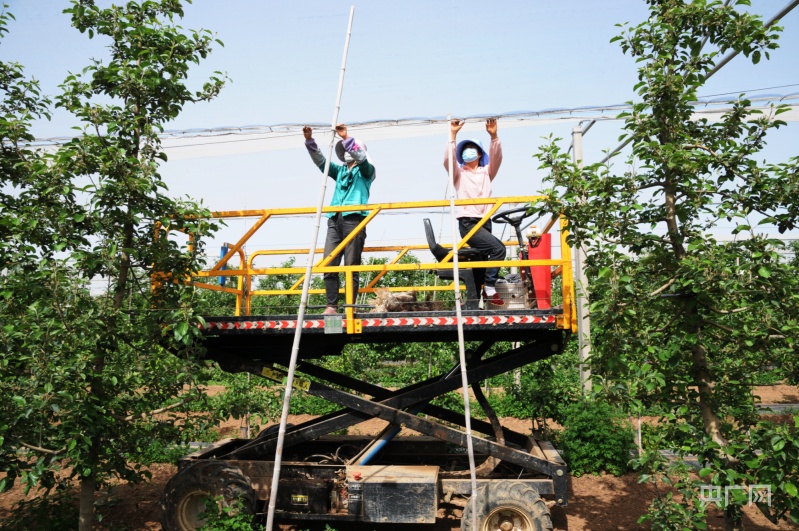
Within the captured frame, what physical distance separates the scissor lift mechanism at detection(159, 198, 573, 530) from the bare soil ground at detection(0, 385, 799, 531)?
2.43 ft

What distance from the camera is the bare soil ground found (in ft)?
23.3

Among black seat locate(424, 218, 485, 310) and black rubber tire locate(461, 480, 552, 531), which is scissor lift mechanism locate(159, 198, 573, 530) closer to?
black rubber tire locate(461, 480, 552, 531)

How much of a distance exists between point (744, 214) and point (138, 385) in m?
5.46

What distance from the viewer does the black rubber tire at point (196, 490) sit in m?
6.50

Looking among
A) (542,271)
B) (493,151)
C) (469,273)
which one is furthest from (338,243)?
(542,271)

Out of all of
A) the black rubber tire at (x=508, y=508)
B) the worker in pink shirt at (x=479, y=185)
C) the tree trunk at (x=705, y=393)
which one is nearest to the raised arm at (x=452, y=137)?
the worker in pink shirt at (x=479, y=185)

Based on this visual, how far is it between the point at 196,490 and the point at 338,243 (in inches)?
116

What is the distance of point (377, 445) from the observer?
22.3ft

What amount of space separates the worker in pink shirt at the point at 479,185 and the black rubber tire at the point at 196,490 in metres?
3.18

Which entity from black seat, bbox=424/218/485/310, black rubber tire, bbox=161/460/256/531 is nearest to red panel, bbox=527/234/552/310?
black seat, bbox=424/218/485/310

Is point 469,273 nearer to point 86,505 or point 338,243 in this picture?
point 338,243

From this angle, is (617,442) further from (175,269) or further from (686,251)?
(175,269)

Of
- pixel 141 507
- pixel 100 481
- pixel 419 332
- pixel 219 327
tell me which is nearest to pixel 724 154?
pixel 419 332

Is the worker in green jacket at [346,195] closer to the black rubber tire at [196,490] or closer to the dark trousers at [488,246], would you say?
the dark trousers at [488,246]
